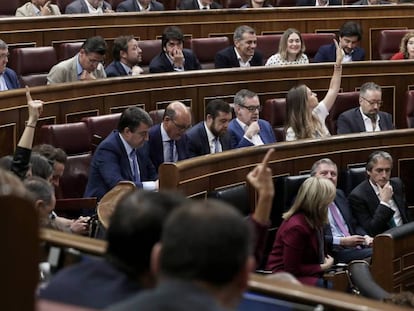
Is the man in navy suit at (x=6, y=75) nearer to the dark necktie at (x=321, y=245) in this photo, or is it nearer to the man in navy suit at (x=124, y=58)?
the man in navy suit at (x=124, y=58)

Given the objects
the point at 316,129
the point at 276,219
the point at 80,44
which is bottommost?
the point at 276,219

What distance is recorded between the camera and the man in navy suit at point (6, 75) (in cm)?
356

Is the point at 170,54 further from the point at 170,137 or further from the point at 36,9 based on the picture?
the point at 170,137

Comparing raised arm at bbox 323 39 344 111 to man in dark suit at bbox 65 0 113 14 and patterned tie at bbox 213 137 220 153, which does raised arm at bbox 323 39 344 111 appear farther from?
man in dark suit at bbox 65 0 113 14

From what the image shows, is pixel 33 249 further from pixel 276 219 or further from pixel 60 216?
pixel 276 219

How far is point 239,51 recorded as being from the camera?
442cm

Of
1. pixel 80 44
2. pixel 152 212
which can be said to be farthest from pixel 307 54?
pixel 152 212

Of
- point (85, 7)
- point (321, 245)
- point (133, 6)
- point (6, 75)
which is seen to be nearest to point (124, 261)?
point (321, 245)

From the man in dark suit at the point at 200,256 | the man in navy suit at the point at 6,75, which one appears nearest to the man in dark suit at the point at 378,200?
the man in navy suit at the point at 6,75

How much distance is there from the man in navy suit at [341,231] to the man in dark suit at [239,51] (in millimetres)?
1195

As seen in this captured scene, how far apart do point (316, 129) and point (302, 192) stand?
913 mm

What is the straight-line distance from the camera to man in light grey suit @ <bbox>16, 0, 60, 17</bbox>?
177 inches

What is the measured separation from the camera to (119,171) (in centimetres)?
306

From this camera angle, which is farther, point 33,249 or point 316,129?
point 316,129
